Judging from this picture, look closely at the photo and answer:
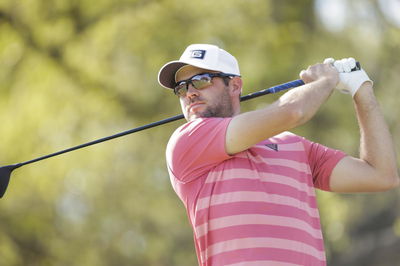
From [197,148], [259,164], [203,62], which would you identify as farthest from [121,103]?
[259,164]

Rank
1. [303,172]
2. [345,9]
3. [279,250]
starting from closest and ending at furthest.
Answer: [279,250]
[303,172]
[345,9]

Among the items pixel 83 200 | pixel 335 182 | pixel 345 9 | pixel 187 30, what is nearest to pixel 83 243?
pixel 83 200

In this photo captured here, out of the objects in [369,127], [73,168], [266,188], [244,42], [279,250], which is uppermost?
[244,42]

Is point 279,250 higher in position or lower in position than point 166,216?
lower

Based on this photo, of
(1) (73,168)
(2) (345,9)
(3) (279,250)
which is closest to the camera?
(3) (279,250)

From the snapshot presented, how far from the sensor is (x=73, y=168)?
10.2 m

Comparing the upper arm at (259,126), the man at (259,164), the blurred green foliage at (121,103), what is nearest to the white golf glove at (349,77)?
the man at (259,164)

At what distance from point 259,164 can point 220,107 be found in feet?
1.39

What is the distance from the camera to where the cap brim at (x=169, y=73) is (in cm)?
391

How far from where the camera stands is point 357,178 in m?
3.77

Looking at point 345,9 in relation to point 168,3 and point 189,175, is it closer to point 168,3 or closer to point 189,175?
point 168,3

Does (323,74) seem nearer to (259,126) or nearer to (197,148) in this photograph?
(259,126)

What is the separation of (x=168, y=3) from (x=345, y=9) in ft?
7.14

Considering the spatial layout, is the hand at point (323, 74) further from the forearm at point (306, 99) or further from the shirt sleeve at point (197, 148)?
the shirt sleeve at point (197, 148)
